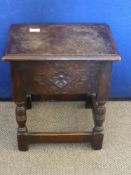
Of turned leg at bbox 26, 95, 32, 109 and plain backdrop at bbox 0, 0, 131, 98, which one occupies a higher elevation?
plain backdrop at bbox 0, 0, 131, 98

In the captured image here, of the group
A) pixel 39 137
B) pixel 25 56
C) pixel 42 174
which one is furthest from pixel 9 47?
pixel 42 174

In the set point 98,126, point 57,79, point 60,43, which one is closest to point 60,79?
point 57,79

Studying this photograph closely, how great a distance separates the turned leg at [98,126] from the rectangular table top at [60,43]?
23 cm

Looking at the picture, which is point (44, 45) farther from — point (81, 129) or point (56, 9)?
point (81, 129)

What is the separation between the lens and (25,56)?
1048 millimetres

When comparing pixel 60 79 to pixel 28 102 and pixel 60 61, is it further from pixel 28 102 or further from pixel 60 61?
pixel 28 102

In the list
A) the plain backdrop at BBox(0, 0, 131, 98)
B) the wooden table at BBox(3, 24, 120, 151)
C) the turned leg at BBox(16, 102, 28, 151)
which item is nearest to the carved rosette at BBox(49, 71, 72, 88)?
the wooden table at BBox(3, 24, 120, 151)

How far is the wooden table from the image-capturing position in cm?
106

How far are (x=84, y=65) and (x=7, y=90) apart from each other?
2.13ft

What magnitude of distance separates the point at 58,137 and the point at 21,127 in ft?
0.55

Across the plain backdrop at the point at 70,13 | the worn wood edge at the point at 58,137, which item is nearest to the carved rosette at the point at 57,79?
the worn wood edge at the point at 58,137

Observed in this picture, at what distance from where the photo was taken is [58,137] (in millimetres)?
1295

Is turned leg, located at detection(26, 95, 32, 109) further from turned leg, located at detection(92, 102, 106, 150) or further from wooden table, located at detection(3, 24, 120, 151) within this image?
turned leg, located at detection(92, 102, 106, 150)

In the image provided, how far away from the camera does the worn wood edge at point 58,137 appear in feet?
4.23
